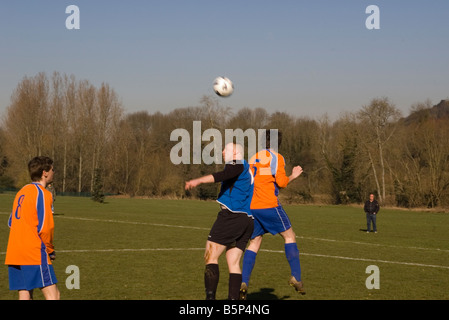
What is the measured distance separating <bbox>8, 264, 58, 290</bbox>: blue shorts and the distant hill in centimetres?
5876

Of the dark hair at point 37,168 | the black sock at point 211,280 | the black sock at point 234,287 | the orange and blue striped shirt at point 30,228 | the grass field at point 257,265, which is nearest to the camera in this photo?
the orange and blue striped shirt at point 30,228

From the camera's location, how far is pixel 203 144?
6762 cm

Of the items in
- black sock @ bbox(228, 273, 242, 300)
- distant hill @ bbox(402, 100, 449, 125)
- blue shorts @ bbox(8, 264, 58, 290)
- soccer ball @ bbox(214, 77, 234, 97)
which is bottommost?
black sock @ bbox(228, 273, 242, 300)

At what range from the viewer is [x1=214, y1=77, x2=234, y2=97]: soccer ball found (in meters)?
11.2

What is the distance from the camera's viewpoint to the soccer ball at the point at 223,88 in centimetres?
1122

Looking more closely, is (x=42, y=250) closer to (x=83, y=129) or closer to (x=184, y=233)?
(x=184, y=233)

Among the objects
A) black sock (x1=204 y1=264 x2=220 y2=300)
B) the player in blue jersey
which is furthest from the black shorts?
black sock (x1=204 y1=264 x2=220 y2=300)

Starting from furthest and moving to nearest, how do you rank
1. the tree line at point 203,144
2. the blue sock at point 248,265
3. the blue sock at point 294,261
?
the tree line at point 203,144
the blue sock at point 294,261
the blue sock at point 248,265

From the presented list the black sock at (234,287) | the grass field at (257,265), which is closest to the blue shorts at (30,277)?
the black sock at (234,287)

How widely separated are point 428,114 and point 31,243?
62676 mm

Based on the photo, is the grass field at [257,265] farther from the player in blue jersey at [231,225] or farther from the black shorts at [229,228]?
the black shorts at [229,228]

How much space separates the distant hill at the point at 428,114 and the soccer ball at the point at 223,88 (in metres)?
52.9

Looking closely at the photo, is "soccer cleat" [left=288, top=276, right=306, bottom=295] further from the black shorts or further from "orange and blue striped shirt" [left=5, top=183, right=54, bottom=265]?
"orange and blue striped shirt" [left=5, top=183, right=54, bottom=265]
